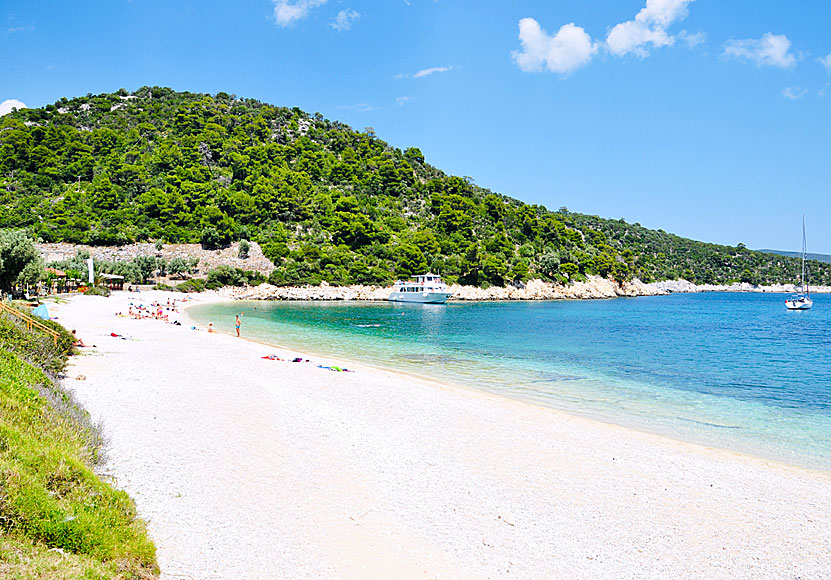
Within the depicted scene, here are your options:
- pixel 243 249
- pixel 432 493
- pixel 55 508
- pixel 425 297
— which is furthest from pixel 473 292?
pixel 55 508

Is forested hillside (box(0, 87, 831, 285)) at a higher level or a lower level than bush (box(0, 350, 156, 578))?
higher

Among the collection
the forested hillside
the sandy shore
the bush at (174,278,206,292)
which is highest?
the forested hillside

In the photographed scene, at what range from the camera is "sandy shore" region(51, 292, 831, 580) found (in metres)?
4.66

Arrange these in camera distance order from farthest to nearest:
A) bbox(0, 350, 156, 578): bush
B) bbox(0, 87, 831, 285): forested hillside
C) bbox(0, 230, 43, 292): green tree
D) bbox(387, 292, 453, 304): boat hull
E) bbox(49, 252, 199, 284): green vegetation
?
bbox(0, 87, 831, 285): forested hillside → bbox(387, 292, 453, 304): boat hull → bbox(49, 252, 199, 284): green vegetation → bbox(0, 230, 43, 292): green tree → bbox(0, 350, 156, 578): bush

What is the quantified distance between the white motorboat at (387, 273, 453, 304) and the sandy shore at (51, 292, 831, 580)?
1841 inches

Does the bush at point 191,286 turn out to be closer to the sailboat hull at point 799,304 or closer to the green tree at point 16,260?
the green tree at point 16,260

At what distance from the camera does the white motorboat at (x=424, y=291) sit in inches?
2275

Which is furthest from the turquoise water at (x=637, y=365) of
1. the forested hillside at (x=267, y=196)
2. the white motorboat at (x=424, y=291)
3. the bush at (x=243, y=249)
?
the forested hillside at (x=267, y=196)

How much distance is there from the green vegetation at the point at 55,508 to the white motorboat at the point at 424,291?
5213 centimetres

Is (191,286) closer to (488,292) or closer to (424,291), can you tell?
(424,291)

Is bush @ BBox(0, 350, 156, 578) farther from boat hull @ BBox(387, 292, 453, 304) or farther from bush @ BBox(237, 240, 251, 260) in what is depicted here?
bush @ BBox(237, 240, 251, 260)

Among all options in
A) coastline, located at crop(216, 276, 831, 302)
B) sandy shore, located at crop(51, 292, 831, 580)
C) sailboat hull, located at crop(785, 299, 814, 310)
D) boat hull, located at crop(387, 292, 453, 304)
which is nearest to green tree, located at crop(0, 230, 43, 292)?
sandy shore, located at crop(51, 292, 831, 580)

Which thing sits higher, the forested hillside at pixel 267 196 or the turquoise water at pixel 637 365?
the forested hillside at pixel 267 196

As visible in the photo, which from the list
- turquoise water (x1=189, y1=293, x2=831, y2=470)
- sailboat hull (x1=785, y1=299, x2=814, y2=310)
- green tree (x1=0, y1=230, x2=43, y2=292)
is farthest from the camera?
sailboat hull (x1=785, y1=299, x2=814, y2=310)
